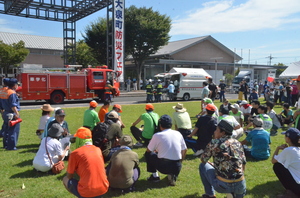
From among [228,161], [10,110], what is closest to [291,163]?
[228,161]

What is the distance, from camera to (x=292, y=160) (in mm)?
3877

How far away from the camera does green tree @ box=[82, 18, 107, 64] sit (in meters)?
32.3

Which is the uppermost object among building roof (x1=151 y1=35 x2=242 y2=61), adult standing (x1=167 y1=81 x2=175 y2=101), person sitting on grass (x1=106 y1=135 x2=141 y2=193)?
building roof (x1=151 y1=35 x2=242 y2=61)

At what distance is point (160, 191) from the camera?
4.58m

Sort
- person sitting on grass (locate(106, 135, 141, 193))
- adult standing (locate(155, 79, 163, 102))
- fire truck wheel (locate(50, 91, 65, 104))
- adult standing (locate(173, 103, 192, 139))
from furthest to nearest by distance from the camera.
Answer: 1. adult standing (locate(155, 79, 163, 102))
2. fire truck wheel (locate(50, 91, 65, 104))
3. adult standing (locate(173, 103, 192, 139))
4. person sitting on grass (locate(106, 135, 141, 193))

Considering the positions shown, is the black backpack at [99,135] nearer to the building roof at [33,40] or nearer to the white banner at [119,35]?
the white banner at [119,35]

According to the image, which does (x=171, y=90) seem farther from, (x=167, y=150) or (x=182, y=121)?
(x=167, y=150)

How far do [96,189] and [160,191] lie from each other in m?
1.53

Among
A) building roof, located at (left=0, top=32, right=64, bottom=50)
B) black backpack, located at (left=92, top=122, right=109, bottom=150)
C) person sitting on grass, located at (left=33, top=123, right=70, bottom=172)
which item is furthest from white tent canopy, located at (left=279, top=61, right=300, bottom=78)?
building roof, located at (left=0, top=32, right=64, bottom=50)

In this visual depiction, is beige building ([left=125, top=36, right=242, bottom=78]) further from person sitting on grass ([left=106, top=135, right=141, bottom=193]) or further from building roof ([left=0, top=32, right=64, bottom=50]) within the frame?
person sitting on grass ([left=106, top=135, right=141, bottom=193])

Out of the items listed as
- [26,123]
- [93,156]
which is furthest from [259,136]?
[26,123]

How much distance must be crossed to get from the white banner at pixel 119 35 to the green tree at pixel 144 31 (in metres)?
4.85

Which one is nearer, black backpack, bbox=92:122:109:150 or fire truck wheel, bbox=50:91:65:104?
black backpack, bbox=92:122:109:150

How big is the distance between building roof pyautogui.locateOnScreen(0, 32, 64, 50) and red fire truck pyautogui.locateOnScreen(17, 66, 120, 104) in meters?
25.3
